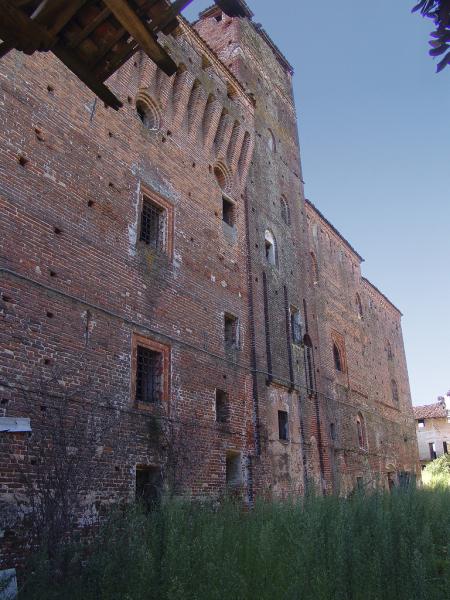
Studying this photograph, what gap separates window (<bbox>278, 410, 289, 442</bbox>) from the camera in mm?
13941

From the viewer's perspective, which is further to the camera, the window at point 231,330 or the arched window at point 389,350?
the arched window at point 389,350

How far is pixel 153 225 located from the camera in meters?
11.4

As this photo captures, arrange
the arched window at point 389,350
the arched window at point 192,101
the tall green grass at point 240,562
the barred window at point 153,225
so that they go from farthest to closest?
the arched window at point 389,350 < the arched window at point 192,101 < the barred window at point 153,225 < the tall green grass at point 240,562

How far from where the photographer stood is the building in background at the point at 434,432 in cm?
4044

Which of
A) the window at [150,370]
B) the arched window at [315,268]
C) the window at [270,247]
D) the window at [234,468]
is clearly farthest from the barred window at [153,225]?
the arched window at [315,268]

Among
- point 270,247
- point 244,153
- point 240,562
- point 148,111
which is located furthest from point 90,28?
point 270,247

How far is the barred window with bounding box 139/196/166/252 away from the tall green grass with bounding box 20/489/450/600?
525cm

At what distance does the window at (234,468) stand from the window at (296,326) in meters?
4.97

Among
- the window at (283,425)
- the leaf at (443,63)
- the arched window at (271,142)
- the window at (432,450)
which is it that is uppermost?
the arched window at (271,142)

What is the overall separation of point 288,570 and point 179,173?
8939mm

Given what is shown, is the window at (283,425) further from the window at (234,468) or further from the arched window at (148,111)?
the arched window at (148,111)

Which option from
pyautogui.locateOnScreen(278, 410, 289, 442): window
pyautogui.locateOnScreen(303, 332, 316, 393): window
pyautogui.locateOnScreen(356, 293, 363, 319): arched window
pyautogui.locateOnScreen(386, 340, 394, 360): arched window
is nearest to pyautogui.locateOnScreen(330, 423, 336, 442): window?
pyautogui.locateOnScreen(303, 332, 316, 393): window

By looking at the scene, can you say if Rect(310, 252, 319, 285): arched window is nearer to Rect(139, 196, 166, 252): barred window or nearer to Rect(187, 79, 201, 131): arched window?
Rect(187, 79, 201, 131): arched window

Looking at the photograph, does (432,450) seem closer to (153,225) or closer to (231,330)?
(231,330)
